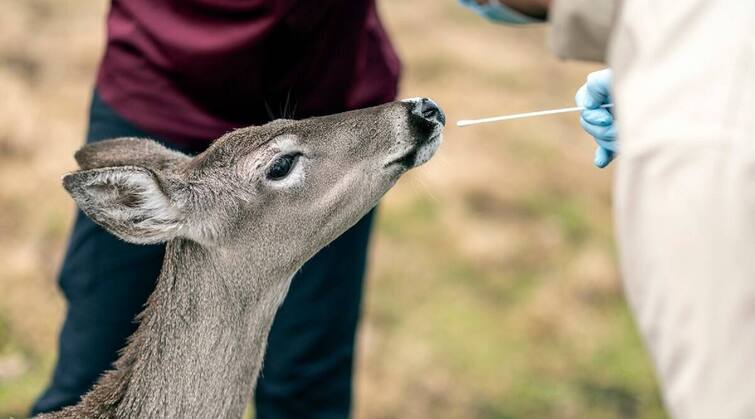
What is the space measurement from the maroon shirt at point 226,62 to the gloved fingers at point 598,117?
0.89m

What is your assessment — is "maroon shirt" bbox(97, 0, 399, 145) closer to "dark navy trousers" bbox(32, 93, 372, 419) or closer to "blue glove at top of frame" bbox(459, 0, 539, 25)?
"dark navy trousers" bbox(32, 93, 372, 419)

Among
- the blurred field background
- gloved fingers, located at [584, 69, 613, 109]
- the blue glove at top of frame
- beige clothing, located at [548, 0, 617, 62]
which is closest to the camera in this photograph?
beige clothing, located at [548, 0, 617, 62]

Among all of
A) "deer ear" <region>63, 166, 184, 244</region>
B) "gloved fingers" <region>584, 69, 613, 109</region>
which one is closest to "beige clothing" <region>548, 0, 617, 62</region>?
"gloved fingers" <region>584, 69, 613, 109</region>

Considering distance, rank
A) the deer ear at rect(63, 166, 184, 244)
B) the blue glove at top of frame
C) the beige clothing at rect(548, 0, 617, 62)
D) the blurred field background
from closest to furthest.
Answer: the beige clothing at rect(548, 0, 617, 62), the deer ear at rect(63, 166, 184, 244), the blue glove at top of frame, the blurred field background

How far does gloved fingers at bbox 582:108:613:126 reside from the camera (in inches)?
113

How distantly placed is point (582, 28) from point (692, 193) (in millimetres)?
560

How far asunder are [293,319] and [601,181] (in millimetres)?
3508

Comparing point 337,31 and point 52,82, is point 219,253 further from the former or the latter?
point 52,82

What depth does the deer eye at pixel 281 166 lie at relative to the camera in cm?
291

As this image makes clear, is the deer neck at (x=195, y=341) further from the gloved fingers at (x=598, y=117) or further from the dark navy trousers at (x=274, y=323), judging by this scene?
the gloved fingers at (x=598, y=117)

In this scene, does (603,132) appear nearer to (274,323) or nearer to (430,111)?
(430,111)

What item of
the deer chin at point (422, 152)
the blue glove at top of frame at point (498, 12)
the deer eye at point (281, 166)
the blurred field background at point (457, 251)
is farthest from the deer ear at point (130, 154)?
the blurred field background at point (457, 251)

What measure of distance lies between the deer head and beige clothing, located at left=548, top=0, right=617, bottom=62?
75cm

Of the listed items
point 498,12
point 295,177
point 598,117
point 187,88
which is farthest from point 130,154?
point 598,117
